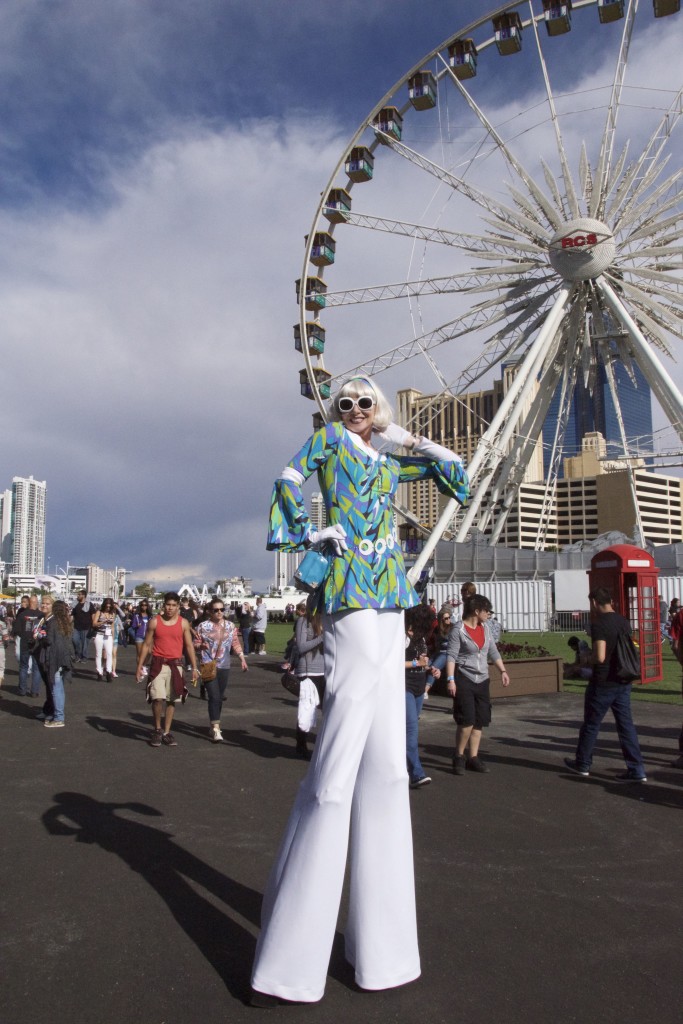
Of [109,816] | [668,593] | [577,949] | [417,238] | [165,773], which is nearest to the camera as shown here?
[577,949]

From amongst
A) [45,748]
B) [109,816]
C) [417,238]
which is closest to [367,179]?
[417,238]

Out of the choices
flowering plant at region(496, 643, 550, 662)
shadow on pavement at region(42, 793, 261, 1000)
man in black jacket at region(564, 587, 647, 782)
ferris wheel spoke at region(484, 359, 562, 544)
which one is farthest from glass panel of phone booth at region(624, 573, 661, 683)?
shadow on pavement at region(42, 793, 261, 1000)

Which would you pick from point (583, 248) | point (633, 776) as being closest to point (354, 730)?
point (633, 776)

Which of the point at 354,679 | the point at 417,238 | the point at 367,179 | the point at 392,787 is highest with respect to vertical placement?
the point at 367,179

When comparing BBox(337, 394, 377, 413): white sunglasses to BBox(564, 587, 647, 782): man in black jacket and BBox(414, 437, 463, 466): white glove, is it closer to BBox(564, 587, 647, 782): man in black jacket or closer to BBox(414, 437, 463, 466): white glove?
BBox(414, 437, 463, 466): white glove

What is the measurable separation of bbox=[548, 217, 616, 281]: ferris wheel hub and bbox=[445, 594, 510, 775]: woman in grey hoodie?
18.5 metres

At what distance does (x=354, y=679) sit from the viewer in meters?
3.22

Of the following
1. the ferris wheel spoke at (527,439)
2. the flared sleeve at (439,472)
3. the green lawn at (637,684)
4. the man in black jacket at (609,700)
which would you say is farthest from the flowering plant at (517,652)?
the ferris wheel spoke at (527,439)

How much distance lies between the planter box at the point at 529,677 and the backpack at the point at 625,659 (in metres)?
5.48

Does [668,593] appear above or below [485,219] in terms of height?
below

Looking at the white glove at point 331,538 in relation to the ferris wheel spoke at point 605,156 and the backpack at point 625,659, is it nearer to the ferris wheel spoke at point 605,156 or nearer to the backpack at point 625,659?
the backpack at point 625,659

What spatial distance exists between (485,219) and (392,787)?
23.5 meters

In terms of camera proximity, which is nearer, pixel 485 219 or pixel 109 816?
pixel 109 816

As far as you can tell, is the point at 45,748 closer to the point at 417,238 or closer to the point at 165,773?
the point at 165,773
